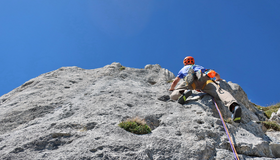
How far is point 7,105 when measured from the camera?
9.44m

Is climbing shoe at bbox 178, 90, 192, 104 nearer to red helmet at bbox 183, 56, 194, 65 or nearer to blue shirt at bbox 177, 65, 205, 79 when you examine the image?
blue shirt at bbox 177, 65, 205, 79

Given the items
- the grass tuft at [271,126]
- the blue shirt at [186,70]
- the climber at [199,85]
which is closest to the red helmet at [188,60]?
the blue shirt at [186,70]

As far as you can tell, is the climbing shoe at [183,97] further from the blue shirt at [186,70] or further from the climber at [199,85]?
the blue shirt at [186,70]

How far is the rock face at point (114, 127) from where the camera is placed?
5508mm

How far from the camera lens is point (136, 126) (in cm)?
681

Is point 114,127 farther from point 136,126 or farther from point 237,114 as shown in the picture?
point 237,114

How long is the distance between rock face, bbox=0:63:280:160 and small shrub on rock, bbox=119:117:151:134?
262 mm

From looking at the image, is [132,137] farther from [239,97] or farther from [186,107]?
[239,97]

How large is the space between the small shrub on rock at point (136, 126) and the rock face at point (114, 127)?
26cm

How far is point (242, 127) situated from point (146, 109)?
4.13 meters

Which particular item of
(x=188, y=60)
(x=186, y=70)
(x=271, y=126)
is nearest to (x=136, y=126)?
(x=186, y=70)

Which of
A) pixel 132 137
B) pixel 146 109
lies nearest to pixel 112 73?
pixel 146 109

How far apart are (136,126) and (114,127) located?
82cm

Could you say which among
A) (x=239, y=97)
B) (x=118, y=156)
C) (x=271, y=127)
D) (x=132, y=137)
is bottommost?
(x=118, y=156)
